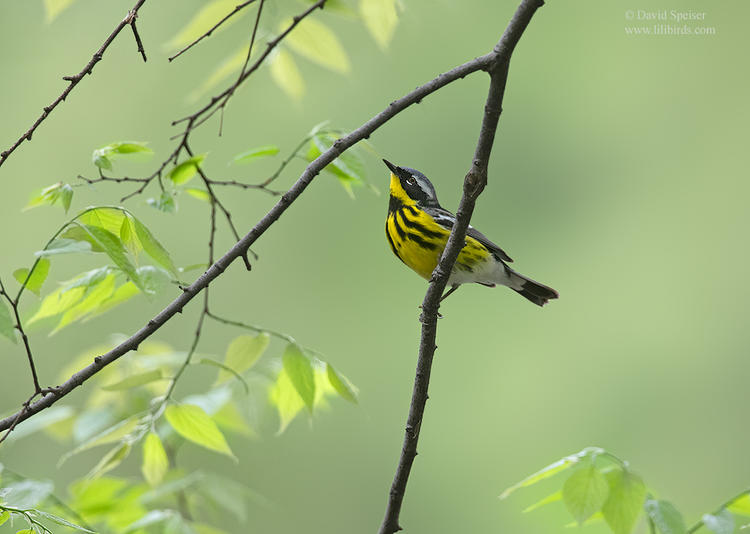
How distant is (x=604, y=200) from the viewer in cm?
489

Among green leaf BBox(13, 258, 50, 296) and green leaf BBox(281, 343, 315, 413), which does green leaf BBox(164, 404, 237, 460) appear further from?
green leaf BBox(13, 258, 50, 296)

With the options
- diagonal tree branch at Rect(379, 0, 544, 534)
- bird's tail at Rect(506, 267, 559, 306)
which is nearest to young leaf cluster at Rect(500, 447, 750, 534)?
diagonal tree branch at Rect(379, 0, 544, 534)

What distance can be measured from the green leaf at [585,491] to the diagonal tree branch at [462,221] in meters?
0.27

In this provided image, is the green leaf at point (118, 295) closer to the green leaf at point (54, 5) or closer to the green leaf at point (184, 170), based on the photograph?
the green leaf at point (184, 170)

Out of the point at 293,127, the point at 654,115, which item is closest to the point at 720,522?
the point at 293,127

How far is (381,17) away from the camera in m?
1.41

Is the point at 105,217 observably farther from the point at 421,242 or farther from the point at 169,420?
the point at 421,242

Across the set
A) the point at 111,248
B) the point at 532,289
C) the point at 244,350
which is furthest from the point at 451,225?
the point at 111,248

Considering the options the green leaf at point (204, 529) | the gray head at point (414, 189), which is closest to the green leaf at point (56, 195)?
the green leaf at point (204, 529)

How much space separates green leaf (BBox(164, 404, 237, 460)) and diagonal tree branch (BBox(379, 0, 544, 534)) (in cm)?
31

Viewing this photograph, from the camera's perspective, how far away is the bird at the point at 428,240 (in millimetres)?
2160

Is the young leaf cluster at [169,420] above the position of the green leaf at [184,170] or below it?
below

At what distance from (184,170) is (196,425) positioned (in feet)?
1.57

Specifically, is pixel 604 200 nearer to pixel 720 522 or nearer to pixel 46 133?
pixel 46 133
